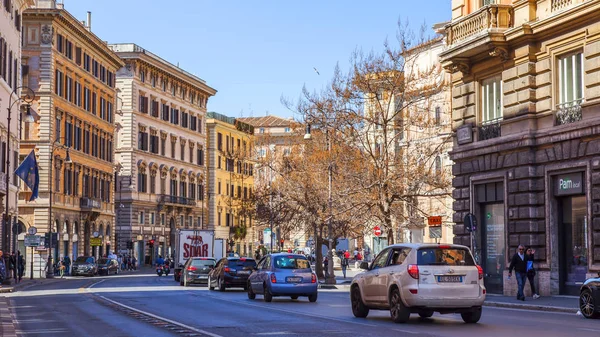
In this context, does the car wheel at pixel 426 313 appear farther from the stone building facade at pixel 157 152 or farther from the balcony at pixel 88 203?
the stone building facade at pixel 157 152

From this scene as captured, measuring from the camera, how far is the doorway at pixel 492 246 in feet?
119

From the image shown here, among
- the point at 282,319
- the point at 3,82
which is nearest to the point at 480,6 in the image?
the point at 282,319

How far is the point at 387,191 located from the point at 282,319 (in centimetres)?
2467

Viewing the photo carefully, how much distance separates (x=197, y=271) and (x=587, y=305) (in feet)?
93.9

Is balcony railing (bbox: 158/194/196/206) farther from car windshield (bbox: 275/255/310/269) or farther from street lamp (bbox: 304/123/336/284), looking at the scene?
car windshield (bbox: 275/255/310/269)

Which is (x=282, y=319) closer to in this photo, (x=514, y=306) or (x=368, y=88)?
(x=514, y=306)

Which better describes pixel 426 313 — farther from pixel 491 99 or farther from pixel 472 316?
pixel 491 99

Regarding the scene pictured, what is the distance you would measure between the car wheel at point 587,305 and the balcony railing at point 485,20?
41.5 ft

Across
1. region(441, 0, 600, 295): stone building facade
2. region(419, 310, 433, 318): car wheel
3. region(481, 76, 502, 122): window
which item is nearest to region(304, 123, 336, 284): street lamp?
region(441, 0, 600, 295): stone building facade

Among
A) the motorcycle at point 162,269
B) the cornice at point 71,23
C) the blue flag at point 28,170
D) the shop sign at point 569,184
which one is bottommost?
the motorcycle at point 162,269

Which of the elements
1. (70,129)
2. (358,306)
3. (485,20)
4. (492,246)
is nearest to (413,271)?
(358,306)

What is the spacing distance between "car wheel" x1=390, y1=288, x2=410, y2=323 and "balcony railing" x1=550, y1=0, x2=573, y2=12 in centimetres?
1363

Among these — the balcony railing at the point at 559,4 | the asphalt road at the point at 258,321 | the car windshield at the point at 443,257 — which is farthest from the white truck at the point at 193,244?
the car windshield at the point at 443,257

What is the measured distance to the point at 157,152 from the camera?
110188 mm
